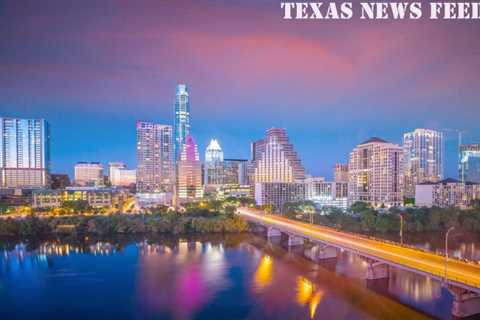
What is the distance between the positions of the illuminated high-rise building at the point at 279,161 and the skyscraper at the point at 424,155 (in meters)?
15.7

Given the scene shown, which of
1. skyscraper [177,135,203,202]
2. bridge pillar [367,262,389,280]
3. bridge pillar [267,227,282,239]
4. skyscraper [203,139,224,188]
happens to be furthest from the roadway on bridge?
skyscraper [203,139,224,188]

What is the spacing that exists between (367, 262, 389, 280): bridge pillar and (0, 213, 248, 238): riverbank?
35.1ft

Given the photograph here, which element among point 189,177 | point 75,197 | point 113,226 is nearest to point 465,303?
point 113,226

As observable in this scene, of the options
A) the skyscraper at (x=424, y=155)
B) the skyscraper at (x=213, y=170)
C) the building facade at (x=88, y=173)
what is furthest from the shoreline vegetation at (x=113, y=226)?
the building facade at (x=88, y=173)

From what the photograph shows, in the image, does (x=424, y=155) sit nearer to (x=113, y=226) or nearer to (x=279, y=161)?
(x=279, y=161)

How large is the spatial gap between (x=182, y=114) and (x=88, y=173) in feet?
83.7

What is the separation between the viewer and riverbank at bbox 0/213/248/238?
19.4 m

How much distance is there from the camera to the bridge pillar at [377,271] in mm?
11359

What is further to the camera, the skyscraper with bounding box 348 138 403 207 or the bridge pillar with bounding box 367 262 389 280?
the skyscraper with bounding box 348 138 403 207

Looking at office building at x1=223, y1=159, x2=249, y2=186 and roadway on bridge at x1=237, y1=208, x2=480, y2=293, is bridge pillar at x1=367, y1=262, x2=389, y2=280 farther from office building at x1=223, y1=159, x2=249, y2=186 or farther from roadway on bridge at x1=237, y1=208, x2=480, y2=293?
office building at x1=223, y1=159, x2=249, y2=186

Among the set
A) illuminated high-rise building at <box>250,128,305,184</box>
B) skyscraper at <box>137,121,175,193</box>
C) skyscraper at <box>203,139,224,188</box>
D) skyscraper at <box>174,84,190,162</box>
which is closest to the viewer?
illuminated high-rise building at <box>250,128,305,184</box>

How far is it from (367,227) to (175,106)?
176ft

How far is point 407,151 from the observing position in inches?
1937

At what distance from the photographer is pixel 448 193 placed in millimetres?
34094
